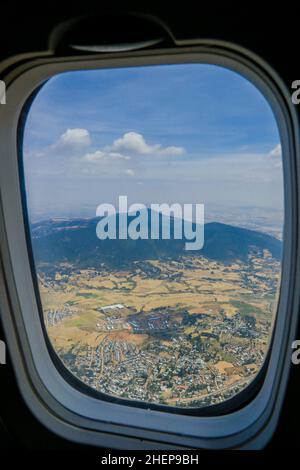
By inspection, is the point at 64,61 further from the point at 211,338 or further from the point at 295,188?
the point at 211,338

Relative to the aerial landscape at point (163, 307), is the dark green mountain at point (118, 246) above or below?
above

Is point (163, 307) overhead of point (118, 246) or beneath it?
beneath

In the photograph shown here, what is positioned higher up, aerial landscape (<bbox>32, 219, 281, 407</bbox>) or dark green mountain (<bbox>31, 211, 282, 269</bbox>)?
dark green mountain (<bbox>31, 211, 282, 269</bbox>)

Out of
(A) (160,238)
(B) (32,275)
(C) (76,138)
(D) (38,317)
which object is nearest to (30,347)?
(D) (38,317)

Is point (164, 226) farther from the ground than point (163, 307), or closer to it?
farther from the ground
